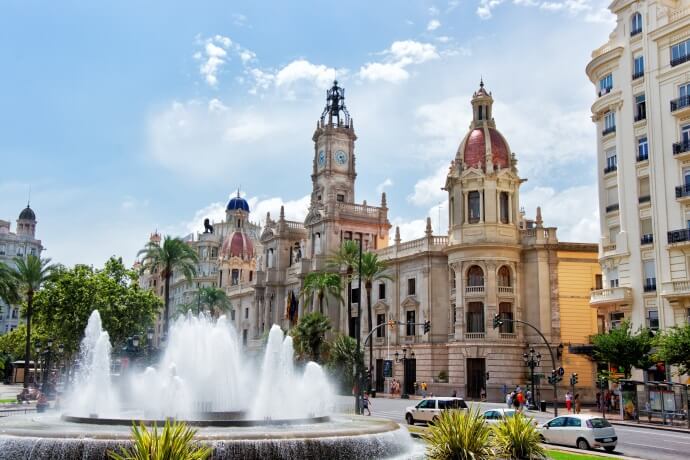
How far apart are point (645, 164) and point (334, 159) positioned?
145 feet

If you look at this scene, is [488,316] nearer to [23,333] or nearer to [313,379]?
[313,379]

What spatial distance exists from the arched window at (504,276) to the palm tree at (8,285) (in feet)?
134

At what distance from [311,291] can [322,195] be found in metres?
12.6

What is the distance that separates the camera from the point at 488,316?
194 feet

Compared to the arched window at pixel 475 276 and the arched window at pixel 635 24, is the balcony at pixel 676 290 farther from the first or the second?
the arched window at pixel 475 276

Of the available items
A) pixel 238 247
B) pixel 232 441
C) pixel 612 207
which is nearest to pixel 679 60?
pixel 612 207

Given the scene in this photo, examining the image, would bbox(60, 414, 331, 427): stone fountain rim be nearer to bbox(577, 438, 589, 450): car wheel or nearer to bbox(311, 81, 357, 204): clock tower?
bbox(577, 438, 589, 450): car wheel

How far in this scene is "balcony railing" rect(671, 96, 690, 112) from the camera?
4525 cm

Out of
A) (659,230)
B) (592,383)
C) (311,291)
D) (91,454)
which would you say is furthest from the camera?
(311,291)

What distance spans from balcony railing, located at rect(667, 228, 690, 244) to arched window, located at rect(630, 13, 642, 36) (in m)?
14.1

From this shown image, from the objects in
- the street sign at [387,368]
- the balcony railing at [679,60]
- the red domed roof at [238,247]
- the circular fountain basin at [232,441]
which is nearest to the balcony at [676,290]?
the balcony railing at [679,60]

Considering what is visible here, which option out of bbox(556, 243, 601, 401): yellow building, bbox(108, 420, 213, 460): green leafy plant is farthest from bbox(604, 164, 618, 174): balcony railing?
bbox(108, 420, 213, 460): green leafy plant

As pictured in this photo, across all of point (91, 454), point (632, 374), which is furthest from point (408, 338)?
point (91, 454)

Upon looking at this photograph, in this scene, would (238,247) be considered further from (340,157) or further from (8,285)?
(8,285)
